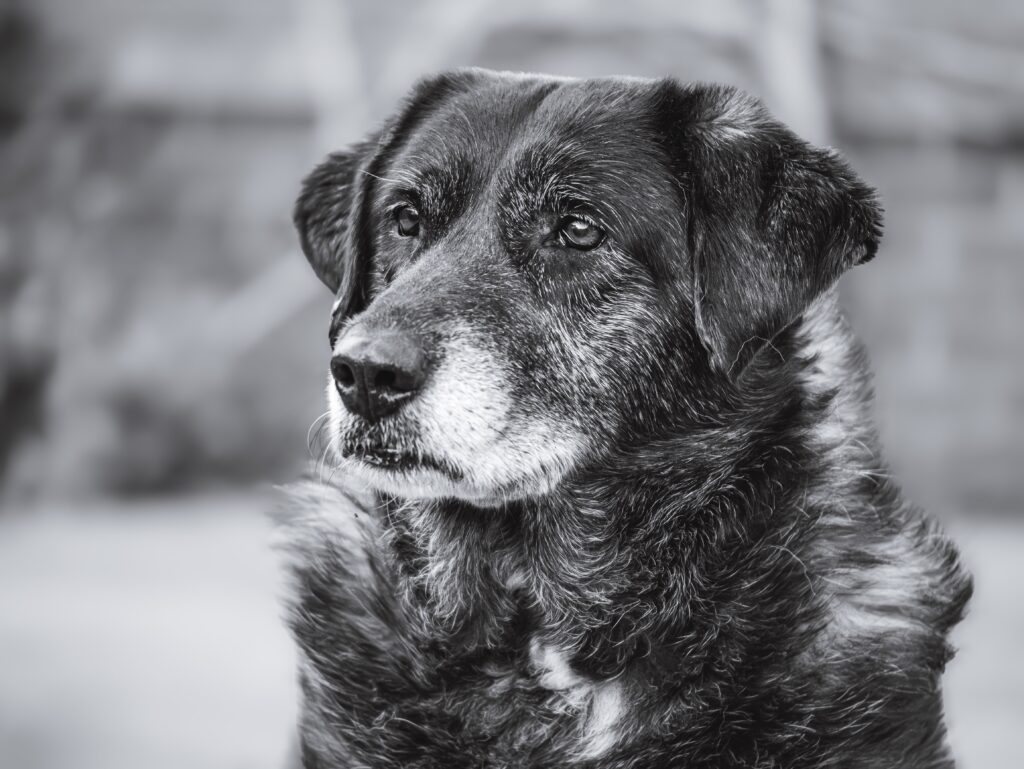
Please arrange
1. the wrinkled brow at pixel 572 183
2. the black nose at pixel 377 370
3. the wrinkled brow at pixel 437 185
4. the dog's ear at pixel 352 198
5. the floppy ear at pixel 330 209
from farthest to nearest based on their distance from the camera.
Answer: the floppy ear at pixel 330 209 < the dog's ear at pixel 352 198 < the wrinkled brow at pixel 437 185 < the wrinkled brow at pixel 572 183 < the black nose at pixel 377 370

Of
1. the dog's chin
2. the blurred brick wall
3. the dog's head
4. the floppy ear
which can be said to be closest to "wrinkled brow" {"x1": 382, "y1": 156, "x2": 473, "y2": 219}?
the dog's head

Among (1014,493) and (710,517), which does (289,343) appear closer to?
(1014,493)

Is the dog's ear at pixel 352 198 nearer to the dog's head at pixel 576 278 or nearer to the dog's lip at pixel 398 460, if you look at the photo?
the dog's head at pixel 576 278

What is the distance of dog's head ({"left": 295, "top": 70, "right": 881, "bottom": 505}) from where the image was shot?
2695 millimetres

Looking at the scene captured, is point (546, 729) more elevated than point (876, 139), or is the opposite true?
point (876, 139)

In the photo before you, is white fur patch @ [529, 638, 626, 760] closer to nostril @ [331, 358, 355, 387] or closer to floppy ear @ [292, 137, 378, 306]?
nostril @ [331, 358, 355, 387]

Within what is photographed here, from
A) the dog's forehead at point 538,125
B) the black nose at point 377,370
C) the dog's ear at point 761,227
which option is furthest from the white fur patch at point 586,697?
the dog's forehead at point 538,125

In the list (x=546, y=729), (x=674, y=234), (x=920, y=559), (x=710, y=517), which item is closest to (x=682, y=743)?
(x=546, y=729)

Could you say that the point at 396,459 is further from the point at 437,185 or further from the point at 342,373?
the point at 437,185

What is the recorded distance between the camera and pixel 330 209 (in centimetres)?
350

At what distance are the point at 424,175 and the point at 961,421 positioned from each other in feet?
22.3

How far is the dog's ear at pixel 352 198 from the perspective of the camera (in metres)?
3.28

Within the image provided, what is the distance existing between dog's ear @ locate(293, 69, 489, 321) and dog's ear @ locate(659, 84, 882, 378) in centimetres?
87

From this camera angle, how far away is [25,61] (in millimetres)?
8953
